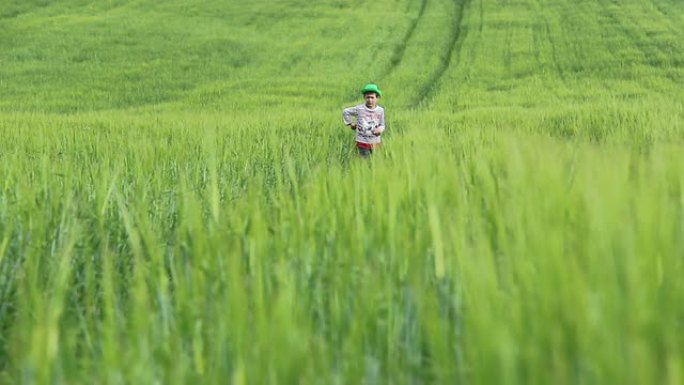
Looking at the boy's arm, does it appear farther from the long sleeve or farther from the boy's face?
the boy's face

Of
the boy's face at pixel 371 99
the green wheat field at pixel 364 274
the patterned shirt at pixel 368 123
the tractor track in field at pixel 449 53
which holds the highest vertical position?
the green wheat field at pixel 364 274

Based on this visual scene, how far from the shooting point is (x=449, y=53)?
20.5m

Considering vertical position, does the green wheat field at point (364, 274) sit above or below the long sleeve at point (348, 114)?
above

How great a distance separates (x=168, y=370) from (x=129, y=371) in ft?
0.28

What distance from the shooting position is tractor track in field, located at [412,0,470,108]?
15.6 m

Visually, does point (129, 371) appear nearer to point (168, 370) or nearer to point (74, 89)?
point (168, 370)

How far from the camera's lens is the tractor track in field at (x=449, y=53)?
51.3 ft

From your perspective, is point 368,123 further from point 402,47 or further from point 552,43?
point 552,43

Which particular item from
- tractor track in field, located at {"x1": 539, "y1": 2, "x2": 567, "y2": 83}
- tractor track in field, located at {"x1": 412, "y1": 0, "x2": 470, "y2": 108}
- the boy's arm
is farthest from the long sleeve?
tractor track in field, located at {"x1": 539, "y1": 2, "x2": 567, "y2": 83}

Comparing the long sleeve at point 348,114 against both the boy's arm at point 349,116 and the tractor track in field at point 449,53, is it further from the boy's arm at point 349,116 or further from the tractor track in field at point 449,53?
the tractor track in field at point 449,53

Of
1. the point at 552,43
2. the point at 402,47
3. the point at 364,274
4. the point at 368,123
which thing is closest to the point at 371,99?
the point at 368,123

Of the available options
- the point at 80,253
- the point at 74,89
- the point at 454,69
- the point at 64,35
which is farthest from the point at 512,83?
the point at 80,253

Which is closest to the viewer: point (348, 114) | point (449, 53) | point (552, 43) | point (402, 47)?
point (348, 114)

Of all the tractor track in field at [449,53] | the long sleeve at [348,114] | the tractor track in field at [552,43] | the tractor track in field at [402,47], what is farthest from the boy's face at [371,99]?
the tractor track in field at [402,47]
